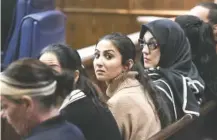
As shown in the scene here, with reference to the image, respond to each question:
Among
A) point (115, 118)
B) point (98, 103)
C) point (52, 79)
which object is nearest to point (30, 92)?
point (52, 79)

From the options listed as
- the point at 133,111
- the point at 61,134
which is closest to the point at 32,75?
the point at 61,134

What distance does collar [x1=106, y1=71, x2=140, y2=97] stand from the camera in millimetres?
1763

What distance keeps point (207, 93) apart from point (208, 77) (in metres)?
0.09

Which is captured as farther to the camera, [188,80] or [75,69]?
[188,80]

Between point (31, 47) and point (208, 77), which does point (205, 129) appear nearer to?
point (208, 77)

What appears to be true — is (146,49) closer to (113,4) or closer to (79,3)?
(113,4)

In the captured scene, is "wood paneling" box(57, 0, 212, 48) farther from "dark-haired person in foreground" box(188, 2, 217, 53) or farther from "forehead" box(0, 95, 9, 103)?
"forehead" box(0, 95, 9, 103)

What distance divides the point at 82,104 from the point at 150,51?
1.98 ft

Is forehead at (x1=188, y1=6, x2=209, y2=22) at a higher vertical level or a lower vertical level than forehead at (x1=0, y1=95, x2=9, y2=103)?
lower

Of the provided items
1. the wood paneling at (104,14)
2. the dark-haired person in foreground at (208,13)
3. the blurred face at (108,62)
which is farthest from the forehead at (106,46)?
the wood paneling at (104,14)

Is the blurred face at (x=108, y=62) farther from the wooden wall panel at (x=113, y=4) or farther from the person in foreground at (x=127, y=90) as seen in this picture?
the wooden wall panel at (x=113, y=4)

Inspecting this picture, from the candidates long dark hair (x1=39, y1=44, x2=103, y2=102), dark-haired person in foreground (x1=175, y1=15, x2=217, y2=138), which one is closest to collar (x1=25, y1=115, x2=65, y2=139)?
long dark hair (x1=39, y1=44, x2=103, y2=102)

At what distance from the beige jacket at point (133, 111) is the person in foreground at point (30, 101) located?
562 millimetres

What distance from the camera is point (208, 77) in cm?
237
